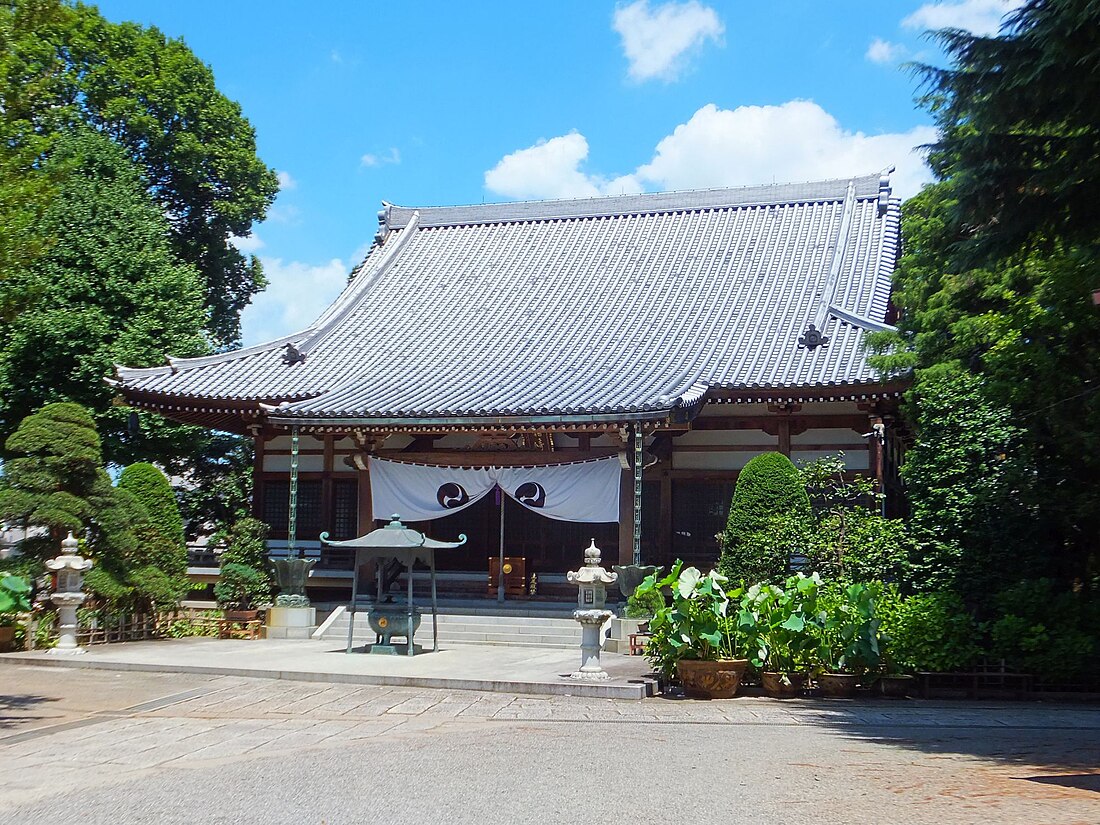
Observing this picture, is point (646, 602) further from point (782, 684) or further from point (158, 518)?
point (158, 518)

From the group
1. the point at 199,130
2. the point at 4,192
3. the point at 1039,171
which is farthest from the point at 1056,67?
the point at 199,130

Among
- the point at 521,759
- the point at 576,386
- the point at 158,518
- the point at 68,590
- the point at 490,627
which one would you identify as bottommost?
the point at 521,759

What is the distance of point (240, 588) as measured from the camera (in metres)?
18.6

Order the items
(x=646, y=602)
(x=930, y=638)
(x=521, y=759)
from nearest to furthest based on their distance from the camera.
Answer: (x=521, y=759) → (x=930, y=638) → (x=646, y=602)

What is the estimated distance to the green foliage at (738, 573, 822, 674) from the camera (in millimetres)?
12367

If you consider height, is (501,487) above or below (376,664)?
above

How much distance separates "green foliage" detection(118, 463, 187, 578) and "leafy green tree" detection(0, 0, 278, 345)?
1066 centimetres

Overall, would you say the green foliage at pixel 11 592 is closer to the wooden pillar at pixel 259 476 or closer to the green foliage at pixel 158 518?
the green foliage at pixel 158 518

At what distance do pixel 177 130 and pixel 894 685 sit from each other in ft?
80.9

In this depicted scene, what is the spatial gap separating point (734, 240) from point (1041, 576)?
1390 cm

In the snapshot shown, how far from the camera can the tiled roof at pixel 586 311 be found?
750 inches

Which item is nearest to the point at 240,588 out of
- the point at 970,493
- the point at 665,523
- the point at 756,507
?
the point at 665,523

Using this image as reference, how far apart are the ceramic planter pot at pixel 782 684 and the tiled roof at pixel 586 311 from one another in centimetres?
538

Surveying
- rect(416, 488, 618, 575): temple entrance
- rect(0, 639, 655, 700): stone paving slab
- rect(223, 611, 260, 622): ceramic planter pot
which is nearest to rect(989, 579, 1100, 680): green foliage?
rect(0, 639, 655, 700): stone paving slab
